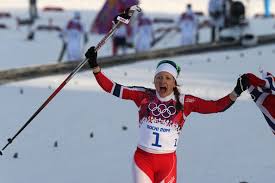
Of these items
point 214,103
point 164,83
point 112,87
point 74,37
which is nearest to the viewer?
point 164,83

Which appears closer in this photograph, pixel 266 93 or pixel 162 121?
pixel 162 121

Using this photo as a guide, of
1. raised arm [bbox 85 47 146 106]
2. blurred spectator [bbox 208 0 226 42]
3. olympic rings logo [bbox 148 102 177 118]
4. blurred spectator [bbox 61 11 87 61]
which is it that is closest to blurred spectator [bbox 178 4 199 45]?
blurred spectator [bbox 208 0 226 42]

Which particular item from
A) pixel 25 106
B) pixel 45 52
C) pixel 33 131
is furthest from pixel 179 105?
pixel 45 52

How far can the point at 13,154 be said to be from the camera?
8.88 m

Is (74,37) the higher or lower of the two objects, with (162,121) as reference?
higher

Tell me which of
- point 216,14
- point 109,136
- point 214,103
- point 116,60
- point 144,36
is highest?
point 216,14

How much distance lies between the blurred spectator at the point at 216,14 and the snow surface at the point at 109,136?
25.4 feet

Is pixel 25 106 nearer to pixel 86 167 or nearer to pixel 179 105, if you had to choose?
pixel 86 167

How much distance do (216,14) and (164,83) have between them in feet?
61.3

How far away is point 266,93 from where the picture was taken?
6488 millimetres

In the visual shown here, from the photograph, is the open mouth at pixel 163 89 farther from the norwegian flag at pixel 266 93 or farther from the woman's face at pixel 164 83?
the norwegian flag at pixel 266 93

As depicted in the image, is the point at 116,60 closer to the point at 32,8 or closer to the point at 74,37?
the point at 74,37

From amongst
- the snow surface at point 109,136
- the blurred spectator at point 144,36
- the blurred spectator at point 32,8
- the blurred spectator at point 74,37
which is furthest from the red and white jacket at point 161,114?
the blurred spectator at point 32,8

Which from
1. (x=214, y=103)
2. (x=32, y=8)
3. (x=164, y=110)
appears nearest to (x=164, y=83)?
(x=164, y=110)
